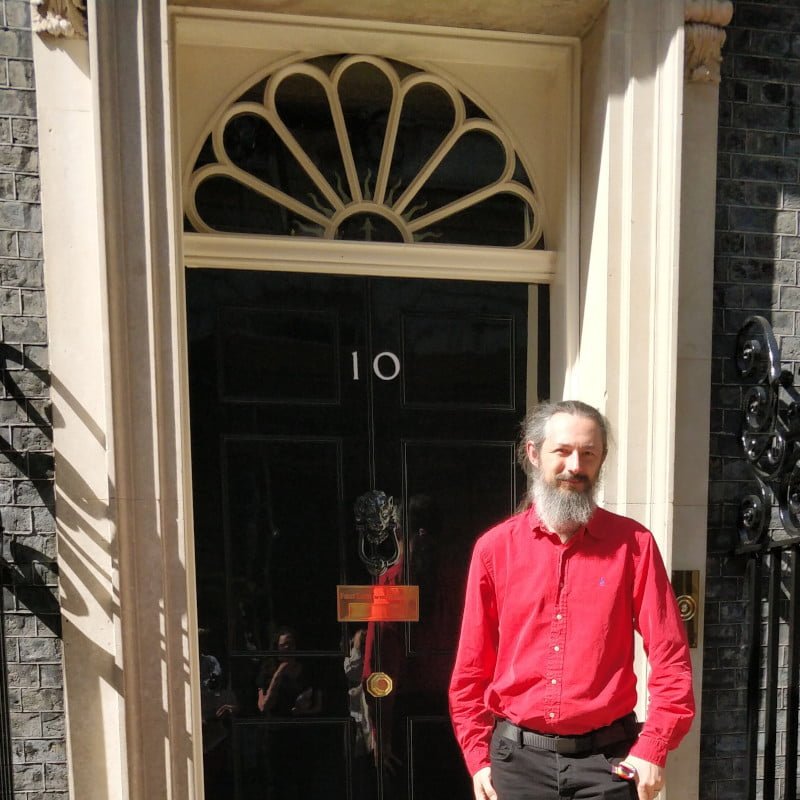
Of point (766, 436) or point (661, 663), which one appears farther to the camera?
point (766, 436)

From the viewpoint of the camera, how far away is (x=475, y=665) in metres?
2.40

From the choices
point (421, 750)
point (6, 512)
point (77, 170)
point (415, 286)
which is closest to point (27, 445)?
point (6, 512)

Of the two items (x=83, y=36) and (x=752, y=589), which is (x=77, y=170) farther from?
(x=752, y=589)

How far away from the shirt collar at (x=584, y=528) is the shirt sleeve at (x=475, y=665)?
0.62ft

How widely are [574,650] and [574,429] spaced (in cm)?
63

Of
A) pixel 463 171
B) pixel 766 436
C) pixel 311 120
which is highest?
pixel 311 120

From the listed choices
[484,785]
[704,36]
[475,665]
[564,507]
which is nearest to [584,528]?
[564,507]

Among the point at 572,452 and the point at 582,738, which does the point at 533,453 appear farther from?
the point at 582,738

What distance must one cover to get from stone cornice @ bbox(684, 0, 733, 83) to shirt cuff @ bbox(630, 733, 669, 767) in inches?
98.7

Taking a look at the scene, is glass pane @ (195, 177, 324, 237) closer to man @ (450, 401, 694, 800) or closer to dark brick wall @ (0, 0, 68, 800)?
dark brick wall @ (0, 0, 68, 800)

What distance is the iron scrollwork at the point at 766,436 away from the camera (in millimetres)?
2979

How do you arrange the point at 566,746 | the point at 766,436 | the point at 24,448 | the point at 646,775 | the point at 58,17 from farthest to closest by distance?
1. the point at 766,436
2. the point at 24,448
3. the point at 58,17
4. the point at 566,746
5. the point at 646,775

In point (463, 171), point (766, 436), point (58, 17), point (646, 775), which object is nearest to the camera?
point (646, 775)

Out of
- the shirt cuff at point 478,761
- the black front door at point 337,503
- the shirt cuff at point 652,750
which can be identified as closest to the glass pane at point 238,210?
the black front door at point 337,503
